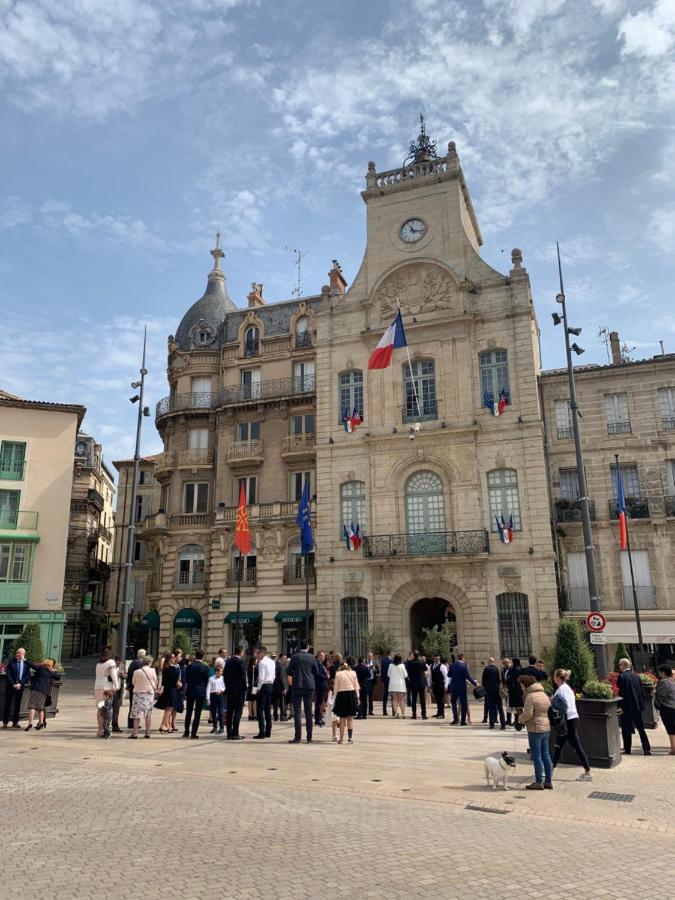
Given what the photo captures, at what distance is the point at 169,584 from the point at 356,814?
1127 inches

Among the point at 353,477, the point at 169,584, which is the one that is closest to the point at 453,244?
the point at 353,477

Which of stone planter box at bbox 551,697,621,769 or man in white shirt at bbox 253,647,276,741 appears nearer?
stone planter box at bbox 551,697,621,769

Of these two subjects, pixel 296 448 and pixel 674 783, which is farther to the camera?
pixel 296 448

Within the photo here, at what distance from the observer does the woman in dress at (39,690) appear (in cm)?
1553

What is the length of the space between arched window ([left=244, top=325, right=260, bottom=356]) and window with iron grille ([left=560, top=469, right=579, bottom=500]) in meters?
17.2

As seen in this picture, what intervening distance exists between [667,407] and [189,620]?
23753mm

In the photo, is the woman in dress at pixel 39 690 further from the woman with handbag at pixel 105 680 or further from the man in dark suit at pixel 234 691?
the man in dark suit at pixel 234 691

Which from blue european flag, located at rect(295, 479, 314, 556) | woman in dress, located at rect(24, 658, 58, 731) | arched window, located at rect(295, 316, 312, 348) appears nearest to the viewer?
woman in dress, located at rect(24, 658, 58, 731)

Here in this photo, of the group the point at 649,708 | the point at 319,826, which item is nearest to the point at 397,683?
the point at 649,708

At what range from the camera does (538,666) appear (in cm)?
1499

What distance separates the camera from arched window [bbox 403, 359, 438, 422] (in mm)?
29984

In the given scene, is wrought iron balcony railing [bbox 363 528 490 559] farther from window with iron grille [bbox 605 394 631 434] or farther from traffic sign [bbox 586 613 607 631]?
traffic sign [bbox 586 613 607 631]

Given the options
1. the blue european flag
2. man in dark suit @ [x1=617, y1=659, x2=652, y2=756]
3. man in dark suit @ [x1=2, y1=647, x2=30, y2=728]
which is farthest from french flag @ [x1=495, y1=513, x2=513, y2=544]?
man in dark suit @ [x1=2, y1=647, x2=30, y2=728]

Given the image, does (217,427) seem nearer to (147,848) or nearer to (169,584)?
(169,584)
